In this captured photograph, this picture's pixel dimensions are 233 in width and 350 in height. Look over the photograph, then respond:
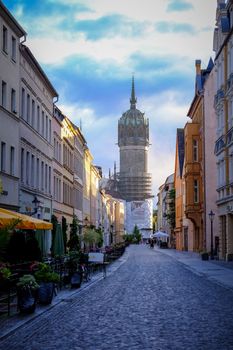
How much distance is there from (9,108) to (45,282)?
15962mm

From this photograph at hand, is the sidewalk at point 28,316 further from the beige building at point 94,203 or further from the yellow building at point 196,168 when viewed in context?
the beige building at point 94,203

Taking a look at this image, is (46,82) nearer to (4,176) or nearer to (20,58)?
(20,58)

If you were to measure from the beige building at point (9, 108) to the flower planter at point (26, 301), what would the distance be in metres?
14.4

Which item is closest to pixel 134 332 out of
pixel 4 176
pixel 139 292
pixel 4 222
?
pixel 4 222

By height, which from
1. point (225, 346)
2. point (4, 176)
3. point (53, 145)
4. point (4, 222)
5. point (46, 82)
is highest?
point (46, 82)

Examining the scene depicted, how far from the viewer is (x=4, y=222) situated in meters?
17.1

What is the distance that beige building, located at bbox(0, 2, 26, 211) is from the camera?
30281mm

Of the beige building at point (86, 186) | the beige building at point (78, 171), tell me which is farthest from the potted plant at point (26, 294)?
the beige building at point (86, 186)

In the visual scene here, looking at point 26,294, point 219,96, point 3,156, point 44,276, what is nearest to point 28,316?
point 26,294

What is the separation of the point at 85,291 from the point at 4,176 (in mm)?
10028

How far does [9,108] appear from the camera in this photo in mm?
31656

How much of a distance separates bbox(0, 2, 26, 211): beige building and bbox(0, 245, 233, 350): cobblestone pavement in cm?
1124

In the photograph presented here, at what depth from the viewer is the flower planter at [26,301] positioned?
1517 cm

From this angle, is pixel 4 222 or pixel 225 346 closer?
pixel 225 346
